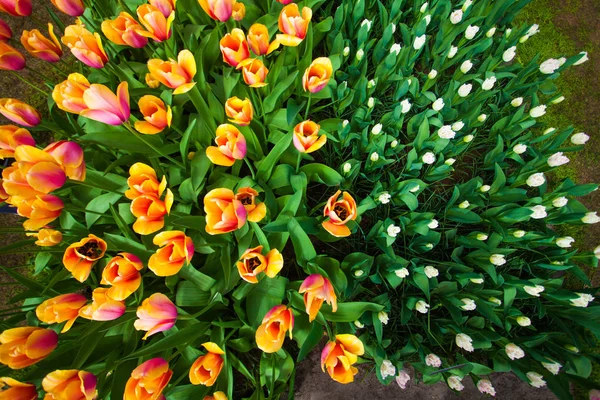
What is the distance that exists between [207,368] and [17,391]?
0.59 metres

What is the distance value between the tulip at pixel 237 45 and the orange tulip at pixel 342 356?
112cm

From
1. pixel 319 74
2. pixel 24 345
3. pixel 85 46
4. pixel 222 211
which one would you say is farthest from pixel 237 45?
pixel 24 345

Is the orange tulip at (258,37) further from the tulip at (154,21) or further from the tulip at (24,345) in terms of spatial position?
the tulip at (24,345)

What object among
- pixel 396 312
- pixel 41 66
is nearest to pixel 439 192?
pixel 396 312

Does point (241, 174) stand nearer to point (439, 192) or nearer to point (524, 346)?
point (439, 192)

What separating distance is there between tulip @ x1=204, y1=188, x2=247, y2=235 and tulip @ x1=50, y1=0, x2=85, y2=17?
105 centimetres

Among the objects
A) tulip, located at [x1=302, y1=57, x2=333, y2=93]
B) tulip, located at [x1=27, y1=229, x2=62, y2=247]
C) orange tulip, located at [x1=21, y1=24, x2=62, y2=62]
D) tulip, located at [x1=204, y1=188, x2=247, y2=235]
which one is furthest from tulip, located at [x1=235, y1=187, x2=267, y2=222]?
orange tulip, located at [x1=21, y1=24, x2=62, y2=62]

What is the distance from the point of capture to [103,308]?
3.89 feet

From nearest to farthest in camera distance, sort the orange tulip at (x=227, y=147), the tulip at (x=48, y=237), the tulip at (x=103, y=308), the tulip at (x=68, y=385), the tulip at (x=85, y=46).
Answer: the tulip at (x=68, y=385) < the tulip at (x=103, y=308) < the orange tulip at (x=227, y=147) < the tulip at (x=85, y=46) < the tulip at (x=48, y=237)

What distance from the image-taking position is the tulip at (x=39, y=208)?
1249 mm

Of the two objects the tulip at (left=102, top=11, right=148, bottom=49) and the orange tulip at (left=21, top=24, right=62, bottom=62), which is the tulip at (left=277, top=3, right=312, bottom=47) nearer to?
the tulip at (left=102, top=11, right=148, bottom=49)

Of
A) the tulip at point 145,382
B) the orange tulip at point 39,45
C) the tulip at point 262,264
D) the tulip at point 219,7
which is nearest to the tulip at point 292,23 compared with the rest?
the tulip at point 219,7

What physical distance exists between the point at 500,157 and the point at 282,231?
1335 millimetres

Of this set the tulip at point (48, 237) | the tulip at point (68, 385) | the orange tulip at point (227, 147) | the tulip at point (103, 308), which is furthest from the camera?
the tulip at point (48, 237)
